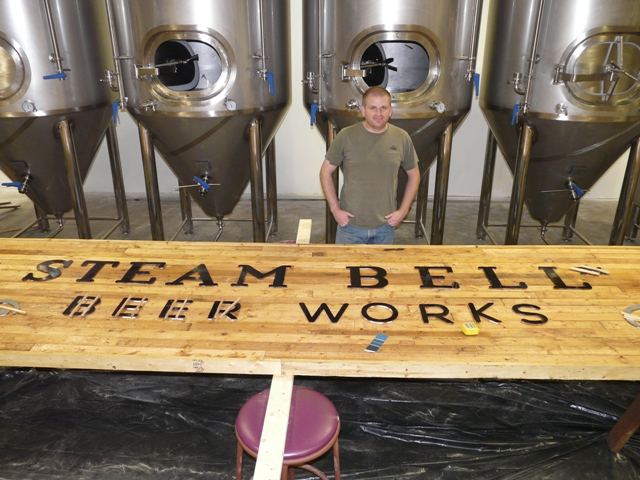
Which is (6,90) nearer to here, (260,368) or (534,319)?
(260,368)

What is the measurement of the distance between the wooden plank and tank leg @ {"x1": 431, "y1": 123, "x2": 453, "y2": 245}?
289 centimetres

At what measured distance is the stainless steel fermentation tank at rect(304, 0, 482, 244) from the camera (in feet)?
11.6

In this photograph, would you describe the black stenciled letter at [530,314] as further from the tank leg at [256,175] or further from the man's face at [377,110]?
the tank leg at [256,175]

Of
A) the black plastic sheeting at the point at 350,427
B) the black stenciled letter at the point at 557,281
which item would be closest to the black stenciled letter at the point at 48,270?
the black plastic sheeting at the point at 350,427

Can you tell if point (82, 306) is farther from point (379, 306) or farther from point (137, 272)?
point (379, 306)

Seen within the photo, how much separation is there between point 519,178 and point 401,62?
1430 mm

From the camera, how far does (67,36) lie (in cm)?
388

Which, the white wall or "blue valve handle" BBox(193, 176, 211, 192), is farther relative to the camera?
the white wall

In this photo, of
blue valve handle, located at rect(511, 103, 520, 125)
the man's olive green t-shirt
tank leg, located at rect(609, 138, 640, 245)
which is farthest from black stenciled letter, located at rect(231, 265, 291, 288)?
tank leg, located at rect(609, 138, 640, 245)

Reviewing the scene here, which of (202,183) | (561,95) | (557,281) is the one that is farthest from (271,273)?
(561,95)

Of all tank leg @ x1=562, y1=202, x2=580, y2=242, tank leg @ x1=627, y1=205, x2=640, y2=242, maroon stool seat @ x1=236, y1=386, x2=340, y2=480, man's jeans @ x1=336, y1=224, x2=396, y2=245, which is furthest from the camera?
tank leg @ x1=562, y1=202, x2=580, y2=242

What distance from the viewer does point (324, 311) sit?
203 centimetres

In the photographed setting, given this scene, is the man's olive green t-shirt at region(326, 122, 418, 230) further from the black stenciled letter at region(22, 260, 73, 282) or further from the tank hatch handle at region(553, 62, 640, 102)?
the black stenciled letter at region(22, 260, 73, 282)

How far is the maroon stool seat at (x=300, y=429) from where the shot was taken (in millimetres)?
1723
